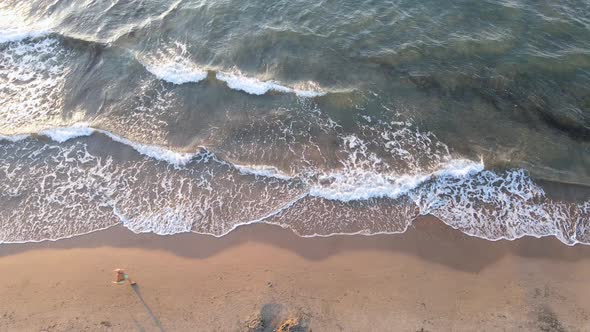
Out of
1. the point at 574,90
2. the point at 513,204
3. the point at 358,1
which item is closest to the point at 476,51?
the point at 574,90

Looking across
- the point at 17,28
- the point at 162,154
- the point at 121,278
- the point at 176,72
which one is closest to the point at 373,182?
the point at 162,154

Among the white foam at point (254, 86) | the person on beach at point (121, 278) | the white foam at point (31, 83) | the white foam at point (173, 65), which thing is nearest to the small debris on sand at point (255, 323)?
the person on beach at point (121, 278)

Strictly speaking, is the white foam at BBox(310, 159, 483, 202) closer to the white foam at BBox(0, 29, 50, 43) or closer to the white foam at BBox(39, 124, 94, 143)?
the white foam at BBox(39, 124, 94, 143)

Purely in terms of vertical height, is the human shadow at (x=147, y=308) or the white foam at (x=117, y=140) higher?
the white foam at (x=117, y=140)

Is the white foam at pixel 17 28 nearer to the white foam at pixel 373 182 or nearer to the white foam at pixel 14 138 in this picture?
the white foam at pixel 14 138

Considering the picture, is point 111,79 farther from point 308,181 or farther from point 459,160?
point 459,160

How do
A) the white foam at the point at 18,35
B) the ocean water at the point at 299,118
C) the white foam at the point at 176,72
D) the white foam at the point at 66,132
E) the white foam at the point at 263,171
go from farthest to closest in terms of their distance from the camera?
the white foam at the point at 18,35 < the white foam at the point at 176,72 < the white foam at the point at 66,132 < the white foam at the point at 263,171 < the ocean water at the point at 299,118
